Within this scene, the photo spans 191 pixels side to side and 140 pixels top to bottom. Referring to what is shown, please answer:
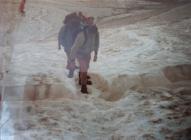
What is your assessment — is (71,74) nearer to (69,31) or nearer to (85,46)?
(85,46)

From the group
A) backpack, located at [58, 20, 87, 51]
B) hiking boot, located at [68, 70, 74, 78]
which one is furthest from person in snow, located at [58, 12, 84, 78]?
hiking boot, located at [68, 70, 74, 78]

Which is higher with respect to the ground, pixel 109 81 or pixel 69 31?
pixel 69 31

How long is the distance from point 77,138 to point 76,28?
52.6 inches

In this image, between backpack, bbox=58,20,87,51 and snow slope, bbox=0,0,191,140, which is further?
backpack, bbox=58,20,87,51

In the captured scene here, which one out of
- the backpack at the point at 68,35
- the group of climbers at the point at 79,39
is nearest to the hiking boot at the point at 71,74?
the group of climbers at the point at 79,39

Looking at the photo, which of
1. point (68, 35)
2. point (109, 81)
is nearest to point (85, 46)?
point (68, 35)

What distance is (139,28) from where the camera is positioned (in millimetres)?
5168

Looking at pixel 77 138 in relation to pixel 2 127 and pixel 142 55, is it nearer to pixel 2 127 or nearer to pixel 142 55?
pixel 2 127

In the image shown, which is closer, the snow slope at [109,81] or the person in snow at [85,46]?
the snow slope at [109,81]

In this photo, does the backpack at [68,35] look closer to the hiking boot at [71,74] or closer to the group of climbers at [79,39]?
the group of climbers at [79,39]

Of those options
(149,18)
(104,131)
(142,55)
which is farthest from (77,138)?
(149,18)

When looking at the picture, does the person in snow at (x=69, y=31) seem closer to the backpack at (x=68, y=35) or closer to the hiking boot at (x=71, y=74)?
the backpack at (x=68, y=35)

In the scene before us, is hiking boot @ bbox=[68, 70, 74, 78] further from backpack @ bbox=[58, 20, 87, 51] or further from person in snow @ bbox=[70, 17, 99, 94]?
backpack @ bbox=[58, 20, 87, 51]

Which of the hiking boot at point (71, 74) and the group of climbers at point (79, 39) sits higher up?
the group of climbers at point (79, 39)
